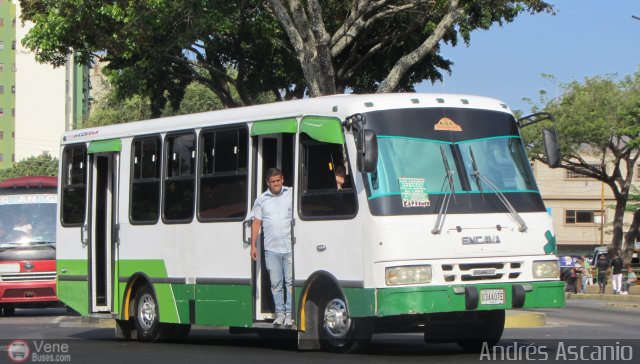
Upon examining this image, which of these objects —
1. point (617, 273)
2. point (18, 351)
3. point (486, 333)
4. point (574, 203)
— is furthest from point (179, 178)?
point (574, 203)

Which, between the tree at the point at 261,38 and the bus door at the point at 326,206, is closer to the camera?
the bus door at the point at 326,206

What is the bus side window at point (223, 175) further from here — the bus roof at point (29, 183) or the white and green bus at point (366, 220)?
the bus roof at point (29, 183)

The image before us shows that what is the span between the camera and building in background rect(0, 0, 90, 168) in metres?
124

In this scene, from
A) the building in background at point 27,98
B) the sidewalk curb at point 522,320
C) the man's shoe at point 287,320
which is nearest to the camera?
the man's shoe at point 287,320

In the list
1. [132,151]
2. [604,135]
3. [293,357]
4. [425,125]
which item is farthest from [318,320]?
[604,135]

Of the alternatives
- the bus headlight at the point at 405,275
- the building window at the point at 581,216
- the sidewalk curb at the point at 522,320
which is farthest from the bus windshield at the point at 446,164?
the building window at the point at 581,216

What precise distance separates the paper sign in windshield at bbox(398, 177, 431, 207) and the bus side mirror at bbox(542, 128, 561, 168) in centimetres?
167

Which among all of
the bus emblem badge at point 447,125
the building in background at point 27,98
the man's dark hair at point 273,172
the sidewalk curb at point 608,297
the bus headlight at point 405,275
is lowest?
the sidewalk curb at point 608,297

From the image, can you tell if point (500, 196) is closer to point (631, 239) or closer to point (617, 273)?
point (617, 273)

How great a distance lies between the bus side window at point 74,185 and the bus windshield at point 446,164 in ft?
20.4

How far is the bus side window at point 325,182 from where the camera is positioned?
12.6 meters

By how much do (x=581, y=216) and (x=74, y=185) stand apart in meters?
67.3

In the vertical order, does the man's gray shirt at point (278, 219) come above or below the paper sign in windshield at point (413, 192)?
below

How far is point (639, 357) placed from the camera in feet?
38.3
